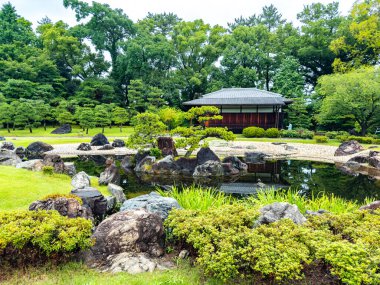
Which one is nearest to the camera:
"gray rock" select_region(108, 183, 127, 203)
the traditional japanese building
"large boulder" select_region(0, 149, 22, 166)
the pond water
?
"gray rock" select_region(108, 183, 127, 203)

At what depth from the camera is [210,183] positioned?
11.5m

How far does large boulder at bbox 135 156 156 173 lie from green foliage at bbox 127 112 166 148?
132 centimetres

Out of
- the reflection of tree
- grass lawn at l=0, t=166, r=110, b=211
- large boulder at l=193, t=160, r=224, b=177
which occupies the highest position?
grass lawn at l=0, t=166, r=110, b=211

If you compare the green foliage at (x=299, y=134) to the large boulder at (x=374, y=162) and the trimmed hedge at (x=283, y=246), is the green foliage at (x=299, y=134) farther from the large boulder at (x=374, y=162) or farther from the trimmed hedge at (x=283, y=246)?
the trimmed hedge at (x=283, y=246)

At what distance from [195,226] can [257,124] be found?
26.3 metres

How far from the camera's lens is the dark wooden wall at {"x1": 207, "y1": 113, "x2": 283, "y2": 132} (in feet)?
95.8

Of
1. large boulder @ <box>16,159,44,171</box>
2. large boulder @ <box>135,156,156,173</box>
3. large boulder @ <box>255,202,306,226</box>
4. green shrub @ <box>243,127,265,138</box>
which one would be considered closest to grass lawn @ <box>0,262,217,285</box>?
large boulder @ <box>255,202,306,226</box>

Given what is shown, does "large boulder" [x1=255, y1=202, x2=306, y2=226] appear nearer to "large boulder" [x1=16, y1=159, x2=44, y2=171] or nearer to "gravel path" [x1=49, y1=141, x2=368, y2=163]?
"large boulder" [x1=16, y1=159, x2=44, y2=171]

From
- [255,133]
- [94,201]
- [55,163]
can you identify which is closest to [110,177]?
[55,163]

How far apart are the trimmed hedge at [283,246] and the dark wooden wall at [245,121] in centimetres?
2518

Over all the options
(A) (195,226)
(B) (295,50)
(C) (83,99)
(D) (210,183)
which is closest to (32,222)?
(A) (195,226)

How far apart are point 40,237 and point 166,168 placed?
32.0ft

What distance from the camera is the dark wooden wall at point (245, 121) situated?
2919 cm

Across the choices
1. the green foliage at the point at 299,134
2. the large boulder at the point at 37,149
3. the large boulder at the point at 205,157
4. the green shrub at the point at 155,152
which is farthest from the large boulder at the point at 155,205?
the green foliage at the point at 299,134
